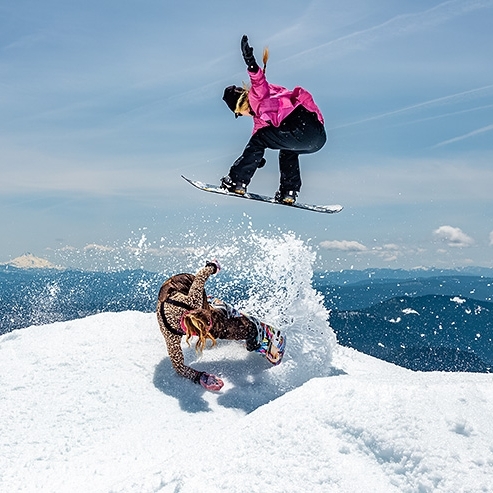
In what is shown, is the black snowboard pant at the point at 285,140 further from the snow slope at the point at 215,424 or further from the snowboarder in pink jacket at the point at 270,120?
the snow slope at the point at 215,424

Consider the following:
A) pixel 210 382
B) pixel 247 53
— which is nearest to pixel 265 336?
pixel 210 382

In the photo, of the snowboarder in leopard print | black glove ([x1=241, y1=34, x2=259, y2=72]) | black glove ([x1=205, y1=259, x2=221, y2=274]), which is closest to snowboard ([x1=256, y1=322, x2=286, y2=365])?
the snowboarder in leopard print

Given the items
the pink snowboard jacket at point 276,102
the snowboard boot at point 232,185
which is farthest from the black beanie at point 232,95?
the snowboard boot at point 232,185

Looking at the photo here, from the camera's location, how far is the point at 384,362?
9961 millimetres

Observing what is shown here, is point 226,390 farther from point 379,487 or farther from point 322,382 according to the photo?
point 379,487

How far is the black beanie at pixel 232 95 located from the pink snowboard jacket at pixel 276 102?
0.26 metres

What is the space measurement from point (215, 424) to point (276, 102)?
4137 millimetres

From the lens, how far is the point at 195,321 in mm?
5938

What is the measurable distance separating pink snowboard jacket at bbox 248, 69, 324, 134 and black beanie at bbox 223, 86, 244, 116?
26 cm

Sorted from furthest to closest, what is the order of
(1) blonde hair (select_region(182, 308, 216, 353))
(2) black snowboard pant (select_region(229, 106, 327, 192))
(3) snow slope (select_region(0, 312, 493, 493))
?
(2) black snowboard pant (select_region(229, 106, 327, 192)), (1) blonde hair (select_region(182, 308, 216, 353)), (3) snow slope (select_region(0, 312, 493, 493))

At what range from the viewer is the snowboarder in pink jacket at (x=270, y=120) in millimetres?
6816

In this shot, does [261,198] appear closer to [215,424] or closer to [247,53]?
[247,53]

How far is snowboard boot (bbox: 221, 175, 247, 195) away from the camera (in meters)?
7.68

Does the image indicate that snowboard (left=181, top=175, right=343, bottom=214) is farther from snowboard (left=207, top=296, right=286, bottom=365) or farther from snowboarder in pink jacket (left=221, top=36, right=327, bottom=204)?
snowboard (left=207, top=296, right=286, bottom=365)
